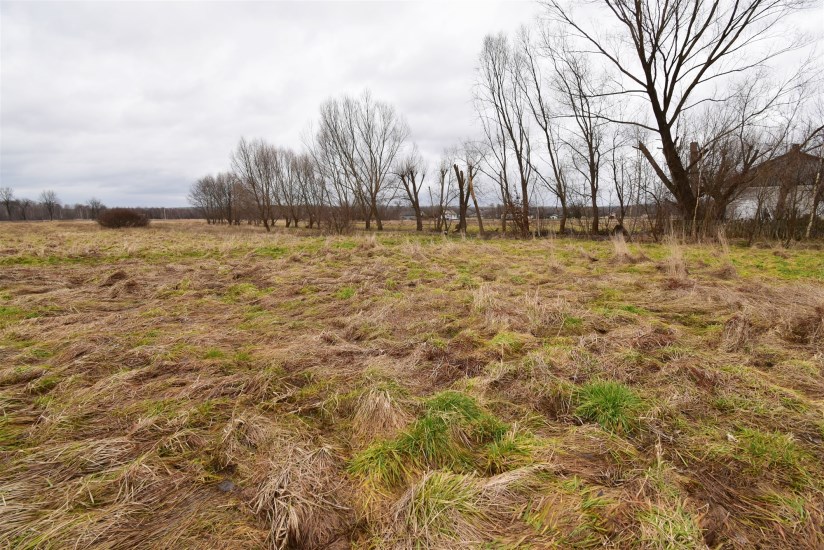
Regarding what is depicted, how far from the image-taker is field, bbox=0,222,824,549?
164cm

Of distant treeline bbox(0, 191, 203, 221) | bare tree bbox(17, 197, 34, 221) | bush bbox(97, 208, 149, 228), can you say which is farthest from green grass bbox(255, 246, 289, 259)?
bare tree bbox(17, 197, 34, 221)

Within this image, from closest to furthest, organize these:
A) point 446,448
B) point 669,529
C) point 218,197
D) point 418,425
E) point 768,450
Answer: point 669,529
point 768,450
point 446,448
point 418,425
point 218,197

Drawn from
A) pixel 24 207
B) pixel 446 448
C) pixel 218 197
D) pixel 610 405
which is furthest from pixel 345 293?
pixel 24 207

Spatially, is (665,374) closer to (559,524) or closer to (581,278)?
(559,524)

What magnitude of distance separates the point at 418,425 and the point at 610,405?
1.38 m

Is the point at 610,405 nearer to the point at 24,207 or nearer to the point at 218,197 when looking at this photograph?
the point at 218,197

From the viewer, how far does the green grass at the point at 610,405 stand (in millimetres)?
2348

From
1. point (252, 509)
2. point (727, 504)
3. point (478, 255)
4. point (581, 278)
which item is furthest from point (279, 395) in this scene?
point (478, 255)

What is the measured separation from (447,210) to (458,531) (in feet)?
109

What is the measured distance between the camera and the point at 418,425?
2.29m

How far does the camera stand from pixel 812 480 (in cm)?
181

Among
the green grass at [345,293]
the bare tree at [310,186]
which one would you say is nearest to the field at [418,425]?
the green grass at [345,293]

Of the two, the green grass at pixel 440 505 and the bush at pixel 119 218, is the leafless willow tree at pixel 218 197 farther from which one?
the green grass at pixel 440 505

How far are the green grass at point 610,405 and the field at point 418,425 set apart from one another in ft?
0.05
